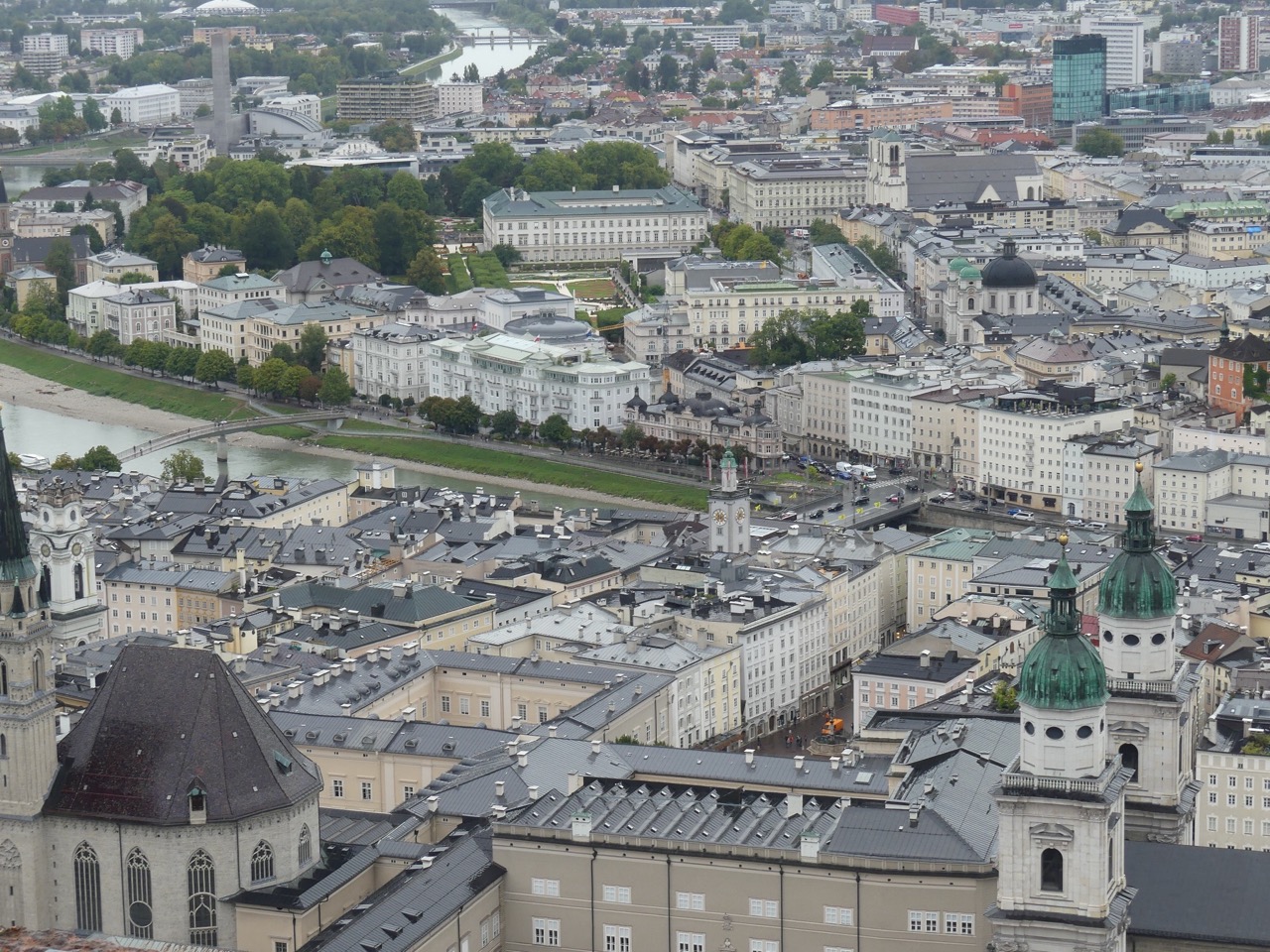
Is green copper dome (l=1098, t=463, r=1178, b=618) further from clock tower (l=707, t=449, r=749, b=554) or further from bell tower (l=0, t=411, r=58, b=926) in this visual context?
clock tower (l=707, t=449, r=749, b=554)

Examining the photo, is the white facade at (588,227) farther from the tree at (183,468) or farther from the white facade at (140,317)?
the tree at (183,468)

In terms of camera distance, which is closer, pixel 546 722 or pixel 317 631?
pixel 546 722

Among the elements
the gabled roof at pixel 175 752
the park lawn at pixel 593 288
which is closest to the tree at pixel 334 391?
the park lawn at pixel 593 288

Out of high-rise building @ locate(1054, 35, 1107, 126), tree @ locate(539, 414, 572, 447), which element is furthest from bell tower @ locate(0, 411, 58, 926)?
high-rise building @ locate(1054, 35, 1107, 126)

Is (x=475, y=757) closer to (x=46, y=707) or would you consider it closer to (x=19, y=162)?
(x=46, y=707)

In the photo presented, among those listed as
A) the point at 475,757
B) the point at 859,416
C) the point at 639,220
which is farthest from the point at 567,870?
the point at 639,220

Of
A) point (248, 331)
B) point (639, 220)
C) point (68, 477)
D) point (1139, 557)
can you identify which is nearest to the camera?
point (1139, 557)
